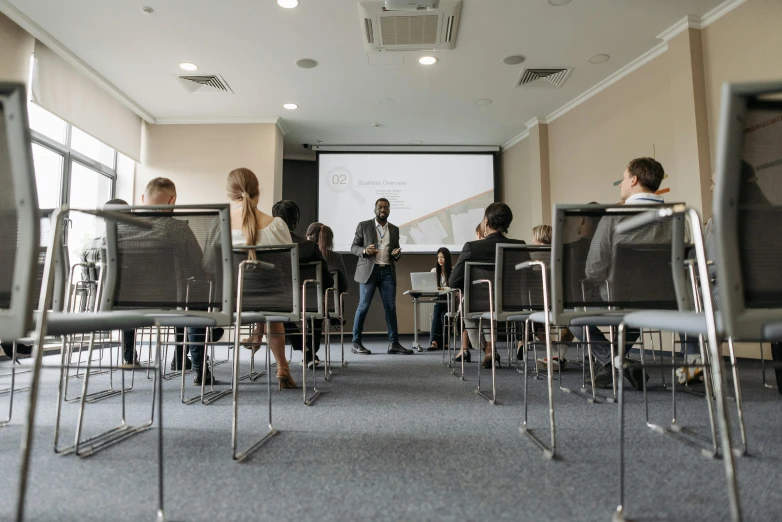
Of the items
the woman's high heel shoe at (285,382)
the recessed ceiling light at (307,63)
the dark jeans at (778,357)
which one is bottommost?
the woman's high heel shoe at (285,382)

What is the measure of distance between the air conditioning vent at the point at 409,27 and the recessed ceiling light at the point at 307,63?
635 millimetres

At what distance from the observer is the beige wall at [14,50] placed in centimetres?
395

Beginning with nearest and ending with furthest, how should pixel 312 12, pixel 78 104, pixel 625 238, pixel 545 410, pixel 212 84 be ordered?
pixel 625 238, pixel 545 410, pixel 312 12, pixel 78 104, pixel 212 84

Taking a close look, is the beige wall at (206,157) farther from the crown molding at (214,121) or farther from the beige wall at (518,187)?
the beige wall at (518,187)

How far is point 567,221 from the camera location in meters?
1.56

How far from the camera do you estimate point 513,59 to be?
478cm

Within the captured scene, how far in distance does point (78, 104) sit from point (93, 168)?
1.01m

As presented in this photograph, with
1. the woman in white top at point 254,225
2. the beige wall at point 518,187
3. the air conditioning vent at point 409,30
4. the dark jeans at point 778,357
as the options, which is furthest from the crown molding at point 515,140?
the woman in white top at point 254,225

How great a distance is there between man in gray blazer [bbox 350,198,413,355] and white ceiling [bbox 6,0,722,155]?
1.49 meters

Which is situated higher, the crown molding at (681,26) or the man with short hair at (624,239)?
the crown molding at (681,26)

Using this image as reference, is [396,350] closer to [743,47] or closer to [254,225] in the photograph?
[254,225]

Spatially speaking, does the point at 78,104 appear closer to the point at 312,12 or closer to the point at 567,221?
the point at 312,12

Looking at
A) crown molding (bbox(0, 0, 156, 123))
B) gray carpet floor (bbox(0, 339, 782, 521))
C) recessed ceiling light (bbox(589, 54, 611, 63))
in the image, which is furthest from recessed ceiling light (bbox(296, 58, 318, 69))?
gray carpet floor (bbox(0, 339, 782, 521))

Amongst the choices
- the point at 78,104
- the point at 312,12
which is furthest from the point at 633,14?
the point at 78,104
